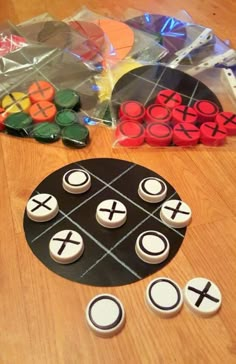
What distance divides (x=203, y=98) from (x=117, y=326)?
1.51 ft

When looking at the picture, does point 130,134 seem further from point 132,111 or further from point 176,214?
→ point 176,214

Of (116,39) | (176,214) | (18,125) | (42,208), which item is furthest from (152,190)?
(116,39)

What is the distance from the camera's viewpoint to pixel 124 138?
2.09ft

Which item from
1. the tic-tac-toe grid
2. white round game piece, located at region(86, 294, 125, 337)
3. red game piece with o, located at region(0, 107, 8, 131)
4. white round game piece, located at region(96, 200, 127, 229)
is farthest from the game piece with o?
white round game piece, located at region(86, 294, 125, 337)

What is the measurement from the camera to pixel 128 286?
46 cm

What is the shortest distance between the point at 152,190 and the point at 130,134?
134mm

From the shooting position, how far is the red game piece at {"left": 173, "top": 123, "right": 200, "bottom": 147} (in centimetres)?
63

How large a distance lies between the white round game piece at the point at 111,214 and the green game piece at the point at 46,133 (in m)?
0.17

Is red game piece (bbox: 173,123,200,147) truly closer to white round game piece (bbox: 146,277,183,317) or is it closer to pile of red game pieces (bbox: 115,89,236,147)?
pile of red game pieces (bbox: 115,89,236,147)

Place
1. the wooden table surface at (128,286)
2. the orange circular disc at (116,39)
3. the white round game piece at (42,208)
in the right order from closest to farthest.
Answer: the wooden table surface at (128,286) → the white round game piece at (42,208) → the orange circular disc at (116,39)

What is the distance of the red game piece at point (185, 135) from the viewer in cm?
63

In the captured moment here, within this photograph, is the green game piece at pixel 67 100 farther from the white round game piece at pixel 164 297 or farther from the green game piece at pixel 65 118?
the white round game piece at pixel 164 297

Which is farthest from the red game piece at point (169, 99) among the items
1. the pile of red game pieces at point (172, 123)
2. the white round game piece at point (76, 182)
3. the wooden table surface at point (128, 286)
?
the white round game piece at point (76, 182)

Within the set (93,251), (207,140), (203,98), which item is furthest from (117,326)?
(203,98)
